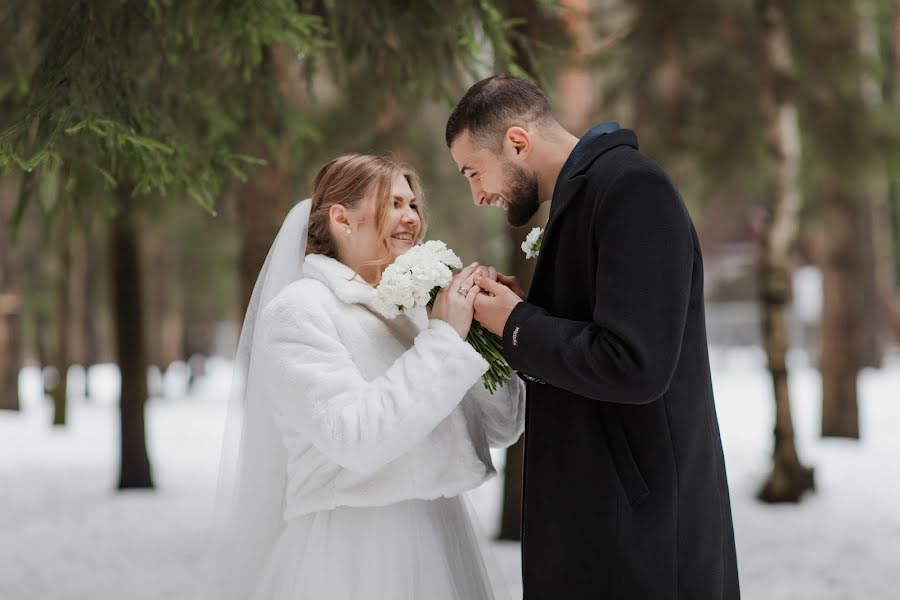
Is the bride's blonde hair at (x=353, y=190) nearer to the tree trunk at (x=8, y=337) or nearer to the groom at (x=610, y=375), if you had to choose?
the groom at (x=610, y=375)

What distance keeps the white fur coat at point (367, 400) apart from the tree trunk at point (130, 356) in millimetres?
7425

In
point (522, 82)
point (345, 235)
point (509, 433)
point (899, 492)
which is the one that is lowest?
point (899, 492)

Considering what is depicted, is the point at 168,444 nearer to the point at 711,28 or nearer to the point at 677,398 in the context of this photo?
the point at 711,28

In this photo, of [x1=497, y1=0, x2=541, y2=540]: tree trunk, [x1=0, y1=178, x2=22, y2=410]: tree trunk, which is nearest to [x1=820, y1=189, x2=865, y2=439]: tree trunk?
[x1=497, y1=0, x2=541, y2=540]: tree trunk

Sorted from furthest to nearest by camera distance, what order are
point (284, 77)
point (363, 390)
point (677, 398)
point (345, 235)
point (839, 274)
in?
1. point (839, 274)
2. point (284, 77)
3. point (345, 235)
4. point (363, 390)
5. point (677, 398)

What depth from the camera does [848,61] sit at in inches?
359

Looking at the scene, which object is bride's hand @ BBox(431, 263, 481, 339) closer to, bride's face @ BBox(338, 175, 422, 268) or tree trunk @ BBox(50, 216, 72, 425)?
bride's face @ BBox(338, 175, 422, 268)

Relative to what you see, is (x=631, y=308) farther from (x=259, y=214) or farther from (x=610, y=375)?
(x=259, y=214)

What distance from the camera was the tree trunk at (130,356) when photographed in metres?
9.83

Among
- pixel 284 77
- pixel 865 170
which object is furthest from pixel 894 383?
pixel 284 77

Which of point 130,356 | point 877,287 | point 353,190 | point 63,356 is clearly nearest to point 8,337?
point 63,356

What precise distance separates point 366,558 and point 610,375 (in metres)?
1.05

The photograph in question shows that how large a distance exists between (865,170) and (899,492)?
2993 mm

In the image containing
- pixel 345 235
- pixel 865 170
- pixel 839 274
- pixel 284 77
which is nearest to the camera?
pixel 345 235
